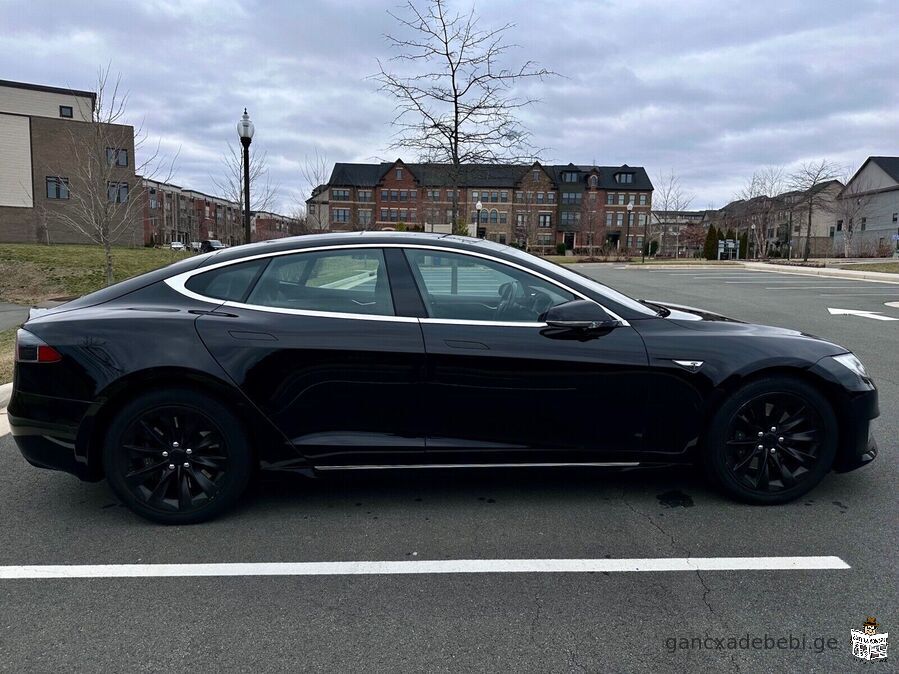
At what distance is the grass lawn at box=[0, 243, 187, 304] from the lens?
1695 centimetres

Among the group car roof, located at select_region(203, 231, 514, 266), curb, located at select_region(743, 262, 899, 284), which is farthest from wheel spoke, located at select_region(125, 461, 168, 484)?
curb, located at select_region(743, 262, 899, 284)

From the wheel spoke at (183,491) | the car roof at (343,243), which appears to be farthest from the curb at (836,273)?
the wheel spoke at (183,491)

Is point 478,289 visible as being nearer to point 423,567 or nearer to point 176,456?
point 423,567

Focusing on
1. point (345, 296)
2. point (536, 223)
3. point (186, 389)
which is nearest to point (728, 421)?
point (345, 296)

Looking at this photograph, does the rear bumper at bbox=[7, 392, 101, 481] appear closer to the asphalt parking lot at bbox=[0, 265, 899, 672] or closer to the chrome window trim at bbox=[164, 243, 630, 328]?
the asphalt parking lot at bbox=[0, 265, 899, 672]

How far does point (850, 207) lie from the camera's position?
53.4 metres

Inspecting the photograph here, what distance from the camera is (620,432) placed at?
3.39 m

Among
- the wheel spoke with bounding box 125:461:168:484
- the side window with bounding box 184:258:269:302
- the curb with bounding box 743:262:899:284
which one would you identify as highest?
the curb with bounding box 743:262:899:284

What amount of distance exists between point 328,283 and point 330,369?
0.58 metres

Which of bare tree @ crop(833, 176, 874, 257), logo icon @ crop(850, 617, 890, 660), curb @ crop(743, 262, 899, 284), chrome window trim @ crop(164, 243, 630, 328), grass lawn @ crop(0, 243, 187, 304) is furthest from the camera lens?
bare tree @ crop(833, 176, 874, 257)

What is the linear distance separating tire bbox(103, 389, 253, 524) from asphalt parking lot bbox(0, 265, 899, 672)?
0.48 ft

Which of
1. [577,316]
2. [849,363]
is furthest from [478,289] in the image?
[849,363]

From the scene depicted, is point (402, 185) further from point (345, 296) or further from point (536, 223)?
point (345, 296)

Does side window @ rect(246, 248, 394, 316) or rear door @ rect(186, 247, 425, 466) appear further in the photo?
side window @ rect(246, 248, 394, 316)
